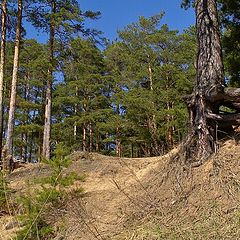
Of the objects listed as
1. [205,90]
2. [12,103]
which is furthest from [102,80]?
[205,90]

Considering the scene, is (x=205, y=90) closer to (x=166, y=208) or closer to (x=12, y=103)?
(x=166, y=208)

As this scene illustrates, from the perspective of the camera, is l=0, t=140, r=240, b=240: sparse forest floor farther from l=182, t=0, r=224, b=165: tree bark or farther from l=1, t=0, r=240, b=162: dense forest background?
l=1, t=0, r=240, b=162: dense forest background

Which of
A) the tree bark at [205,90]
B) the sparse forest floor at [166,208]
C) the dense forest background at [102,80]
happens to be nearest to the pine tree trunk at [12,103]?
the dense forest background at [102,80]

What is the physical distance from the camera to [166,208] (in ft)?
15.2

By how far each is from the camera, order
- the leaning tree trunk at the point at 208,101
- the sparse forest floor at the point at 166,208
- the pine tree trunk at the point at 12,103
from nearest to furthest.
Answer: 1. the sparse forest floor at the point at 166,208
2. the leaning tree trunk at the point at 208,101
3. the pine tree trunk at the point at 12,103

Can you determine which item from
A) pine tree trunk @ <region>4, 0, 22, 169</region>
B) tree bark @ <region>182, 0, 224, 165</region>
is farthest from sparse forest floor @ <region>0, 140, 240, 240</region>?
pine tree trunk @ <region>4, 0, 22, 169</region>

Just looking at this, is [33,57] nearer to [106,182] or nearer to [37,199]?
[106,182]

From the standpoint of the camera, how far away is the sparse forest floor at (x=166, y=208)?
153 inches

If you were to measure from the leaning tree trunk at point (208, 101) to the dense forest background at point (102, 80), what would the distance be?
9.01 m

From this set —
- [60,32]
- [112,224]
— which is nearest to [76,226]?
[112,224]

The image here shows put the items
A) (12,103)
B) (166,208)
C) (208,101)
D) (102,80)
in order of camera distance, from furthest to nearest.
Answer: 1. (102,80)
2. (12,103)
3. (208,101)
4. (166,208)

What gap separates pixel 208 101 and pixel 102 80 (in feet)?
70.9

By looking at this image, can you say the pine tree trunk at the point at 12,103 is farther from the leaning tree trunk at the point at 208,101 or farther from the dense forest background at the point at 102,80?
the leaning tree trunk at the point at 208,101

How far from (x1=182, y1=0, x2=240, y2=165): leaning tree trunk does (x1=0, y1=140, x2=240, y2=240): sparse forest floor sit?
0.30 m
